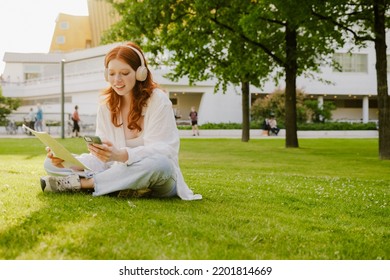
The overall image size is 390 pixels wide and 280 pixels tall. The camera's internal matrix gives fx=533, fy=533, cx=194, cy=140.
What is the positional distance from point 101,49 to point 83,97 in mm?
5792

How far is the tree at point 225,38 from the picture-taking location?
17.9 meters

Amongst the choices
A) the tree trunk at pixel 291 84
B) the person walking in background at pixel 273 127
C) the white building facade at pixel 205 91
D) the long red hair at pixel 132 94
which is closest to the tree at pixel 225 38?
the tree trunk at pixel 291 84

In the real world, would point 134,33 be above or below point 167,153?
above

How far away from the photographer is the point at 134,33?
60.8 feet

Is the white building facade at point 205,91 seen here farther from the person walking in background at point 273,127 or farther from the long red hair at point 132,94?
the long red hair at point 132,94

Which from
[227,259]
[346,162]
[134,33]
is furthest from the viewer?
[134,33]

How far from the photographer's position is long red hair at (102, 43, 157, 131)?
4977mm

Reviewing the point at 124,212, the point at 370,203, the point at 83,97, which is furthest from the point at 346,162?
the point at 83,97

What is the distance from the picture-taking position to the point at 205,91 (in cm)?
4731

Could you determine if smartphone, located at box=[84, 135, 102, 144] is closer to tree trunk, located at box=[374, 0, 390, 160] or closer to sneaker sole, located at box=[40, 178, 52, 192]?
sneaker sole, located at box=[40, 178, 52, 192]

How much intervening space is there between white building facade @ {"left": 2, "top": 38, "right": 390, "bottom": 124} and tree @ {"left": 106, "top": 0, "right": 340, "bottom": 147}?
2087 centimetres

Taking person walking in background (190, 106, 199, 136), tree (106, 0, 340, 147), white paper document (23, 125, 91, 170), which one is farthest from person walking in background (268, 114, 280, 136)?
white paper document (23, 125, 91, 170)
